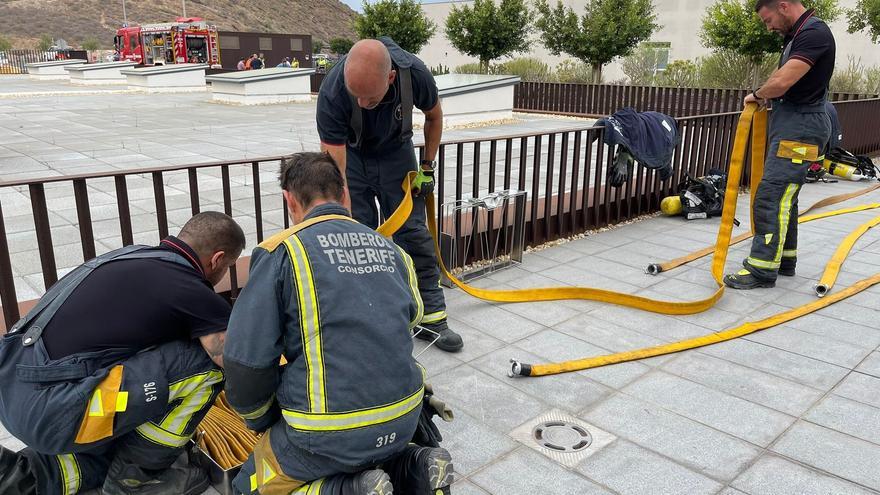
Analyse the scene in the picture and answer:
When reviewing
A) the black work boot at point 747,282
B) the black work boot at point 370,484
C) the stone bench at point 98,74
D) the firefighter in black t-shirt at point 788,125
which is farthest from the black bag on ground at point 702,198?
the stone bench at point 98,74

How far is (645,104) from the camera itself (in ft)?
51.4

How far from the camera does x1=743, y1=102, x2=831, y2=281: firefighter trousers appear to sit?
14.5 ft

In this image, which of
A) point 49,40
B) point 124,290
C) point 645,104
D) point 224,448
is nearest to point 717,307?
point 224,448

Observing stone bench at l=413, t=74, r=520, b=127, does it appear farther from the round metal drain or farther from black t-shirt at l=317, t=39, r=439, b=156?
the round metal drain

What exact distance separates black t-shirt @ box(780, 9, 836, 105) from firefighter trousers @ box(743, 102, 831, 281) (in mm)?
85

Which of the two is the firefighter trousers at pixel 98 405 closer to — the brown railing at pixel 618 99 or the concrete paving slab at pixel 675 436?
the concrete paving slab at pixel 675 436

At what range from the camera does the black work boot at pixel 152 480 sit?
2301 millimetres

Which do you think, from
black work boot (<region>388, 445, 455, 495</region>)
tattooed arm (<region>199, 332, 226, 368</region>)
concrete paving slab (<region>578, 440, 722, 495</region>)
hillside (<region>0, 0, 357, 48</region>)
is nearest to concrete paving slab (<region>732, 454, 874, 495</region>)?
concrete paving slab (<region>578, 440, 722, 495</region>)

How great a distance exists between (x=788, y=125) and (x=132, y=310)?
13.9 ft

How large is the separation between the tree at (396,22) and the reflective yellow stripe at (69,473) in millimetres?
19886

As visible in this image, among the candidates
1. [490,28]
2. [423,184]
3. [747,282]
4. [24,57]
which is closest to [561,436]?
[423,184]

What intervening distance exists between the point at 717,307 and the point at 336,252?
10.8 ft

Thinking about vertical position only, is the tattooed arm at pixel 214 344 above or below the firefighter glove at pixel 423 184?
below

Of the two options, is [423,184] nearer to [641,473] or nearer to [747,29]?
[641,473]
